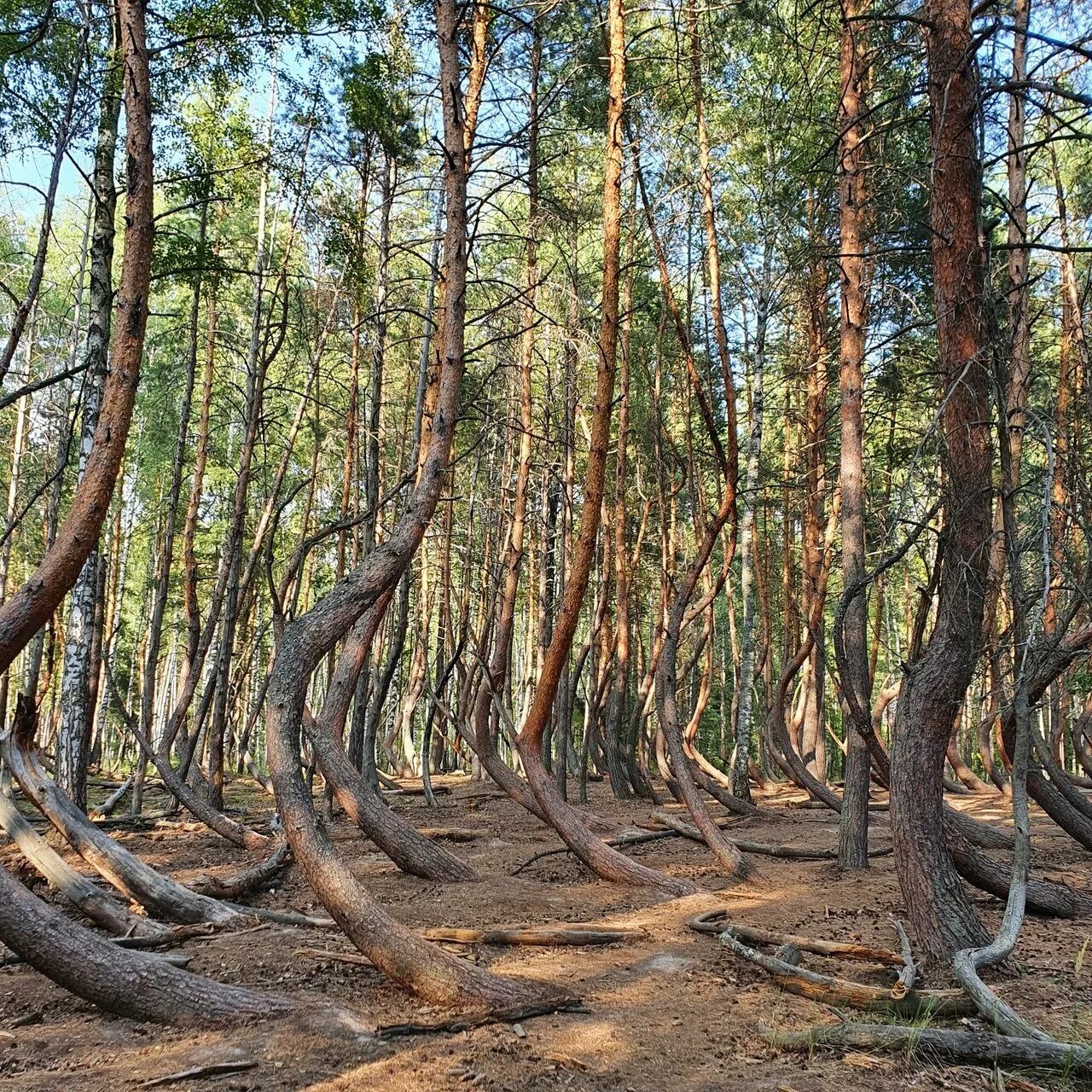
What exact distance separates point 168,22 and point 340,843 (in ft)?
26.4

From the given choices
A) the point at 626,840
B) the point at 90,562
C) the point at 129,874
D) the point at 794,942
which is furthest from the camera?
the point at 626,840

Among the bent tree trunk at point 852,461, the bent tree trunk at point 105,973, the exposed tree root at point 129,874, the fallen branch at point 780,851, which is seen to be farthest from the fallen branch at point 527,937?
the bent tree trunk at point 852,461

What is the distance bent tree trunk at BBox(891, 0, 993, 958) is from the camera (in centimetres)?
470

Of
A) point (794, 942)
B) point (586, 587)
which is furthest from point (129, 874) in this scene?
point (794, 942)

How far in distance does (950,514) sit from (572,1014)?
11.3 ft

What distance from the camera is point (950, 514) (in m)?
4.73

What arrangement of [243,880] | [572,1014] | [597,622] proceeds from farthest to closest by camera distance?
[597,622] < [243,880] < [572,1014]

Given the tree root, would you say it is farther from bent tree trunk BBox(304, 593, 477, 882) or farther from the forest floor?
bent tree trunk BBox(304, 593, 477, 882)

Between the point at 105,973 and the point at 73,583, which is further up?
the point at 73,583

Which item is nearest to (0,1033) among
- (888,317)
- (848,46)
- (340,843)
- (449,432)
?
(449,432)

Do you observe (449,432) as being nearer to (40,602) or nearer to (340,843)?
(40,602)

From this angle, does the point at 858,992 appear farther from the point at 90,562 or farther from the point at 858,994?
the point at 90,562

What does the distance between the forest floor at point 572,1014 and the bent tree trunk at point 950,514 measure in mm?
545

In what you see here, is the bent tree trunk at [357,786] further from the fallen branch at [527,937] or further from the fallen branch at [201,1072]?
the fallen branch at [201,1072]
